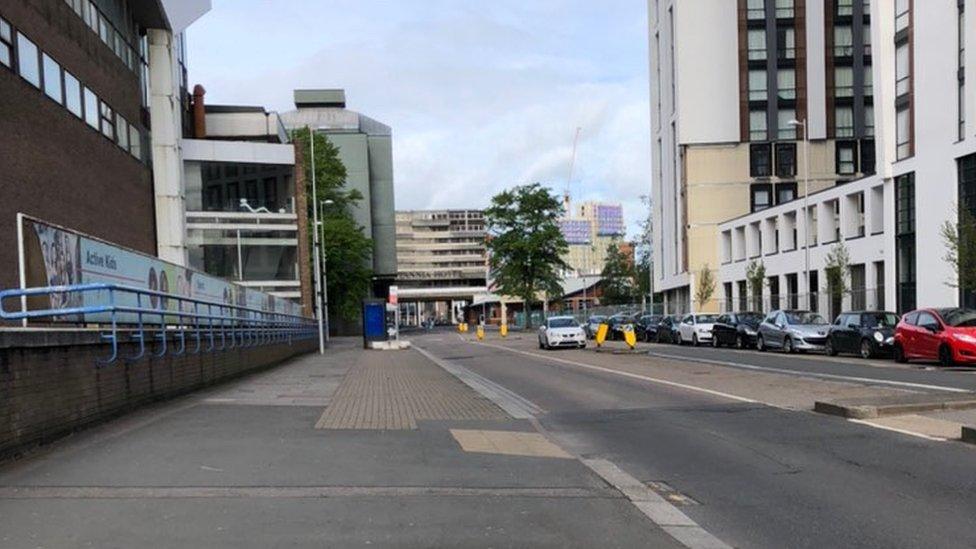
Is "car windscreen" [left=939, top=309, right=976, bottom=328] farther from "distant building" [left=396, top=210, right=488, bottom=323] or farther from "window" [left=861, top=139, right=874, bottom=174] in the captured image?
"distant building" [left=396, top=210, right=488, bottom=323]

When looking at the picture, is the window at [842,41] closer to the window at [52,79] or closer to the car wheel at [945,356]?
the car wheel at [945,356]

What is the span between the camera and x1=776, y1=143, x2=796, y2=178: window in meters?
65.9

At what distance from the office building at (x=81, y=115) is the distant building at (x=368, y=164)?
43199 millimetres

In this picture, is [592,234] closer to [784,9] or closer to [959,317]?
[784,9]

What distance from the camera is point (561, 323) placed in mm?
39500

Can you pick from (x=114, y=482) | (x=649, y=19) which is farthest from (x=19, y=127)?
(x=649, y=19)

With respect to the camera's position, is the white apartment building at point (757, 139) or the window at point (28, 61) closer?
the window at point (28, 61)

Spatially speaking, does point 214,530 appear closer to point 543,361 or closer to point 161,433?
point 161,433

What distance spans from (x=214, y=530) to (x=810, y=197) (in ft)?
158

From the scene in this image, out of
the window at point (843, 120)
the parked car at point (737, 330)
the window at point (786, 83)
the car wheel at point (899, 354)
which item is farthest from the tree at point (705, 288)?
the car wheel at point (899, 354)

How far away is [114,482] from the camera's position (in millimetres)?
6988

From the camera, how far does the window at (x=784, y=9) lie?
6450 cm

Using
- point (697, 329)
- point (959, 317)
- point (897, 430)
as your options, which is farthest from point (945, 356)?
point (697, 329)

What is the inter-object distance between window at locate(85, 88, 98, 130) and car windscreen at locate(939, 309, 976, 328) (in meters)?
26.9
